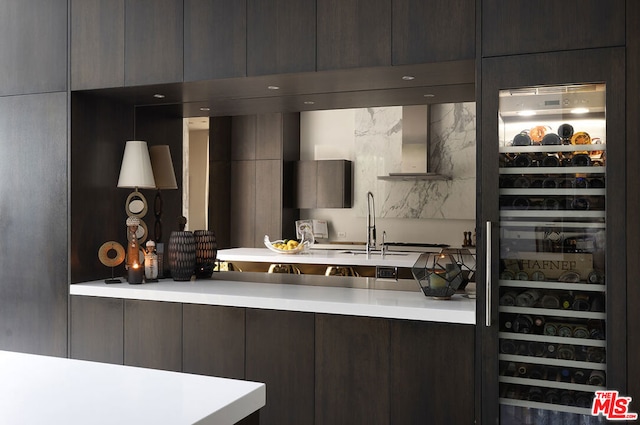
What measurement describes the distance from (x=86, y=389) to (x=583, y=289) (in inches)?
77.4

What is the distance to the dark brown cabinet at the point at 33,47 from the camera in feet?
11.6

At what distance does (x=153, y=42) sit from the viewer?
329 centimetres

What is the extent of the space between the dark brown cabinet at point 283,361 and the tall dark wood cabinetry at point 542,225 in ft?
2.73

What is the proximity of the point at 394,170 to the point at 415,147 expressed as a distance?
0.20m

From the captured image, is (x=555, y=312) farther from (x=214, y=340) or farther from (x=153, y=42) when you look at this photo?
(x=153, y=42)

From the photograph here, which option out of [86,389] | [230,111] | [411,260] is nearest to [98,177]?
[230,111]

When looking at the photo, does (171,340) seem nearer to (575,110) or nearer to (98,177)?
(98,177)

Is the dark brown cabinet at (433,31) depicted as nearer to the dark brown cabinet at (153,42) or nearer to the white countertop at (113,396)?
the dark brown cabinet at (153,42)

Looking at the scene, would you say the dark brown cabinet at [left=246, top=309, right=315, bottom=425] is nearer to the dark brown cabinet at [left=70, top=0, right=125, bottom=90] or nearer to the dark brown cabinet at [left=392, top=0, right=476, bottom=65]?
the dark brown cabinet at [left=392, top=0, right=476, bottom=65]

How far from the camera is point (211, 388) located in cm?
141

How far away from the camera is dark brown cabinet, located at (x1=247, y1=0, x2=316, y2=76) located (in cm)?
294

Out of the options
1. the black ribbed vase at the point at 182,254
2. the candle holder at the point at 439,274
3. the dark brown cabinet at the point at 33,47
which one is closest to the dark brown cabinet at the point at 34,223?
the dark brown cabinet at the point at 33,47

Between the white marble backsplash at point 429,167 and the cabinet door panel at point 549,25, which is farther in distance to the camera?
the white marble backsplash at point 429,167

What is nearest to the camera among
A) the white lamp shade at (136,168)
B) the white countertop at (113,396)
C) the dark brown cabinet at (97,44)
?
the white countertop at (113,396)
